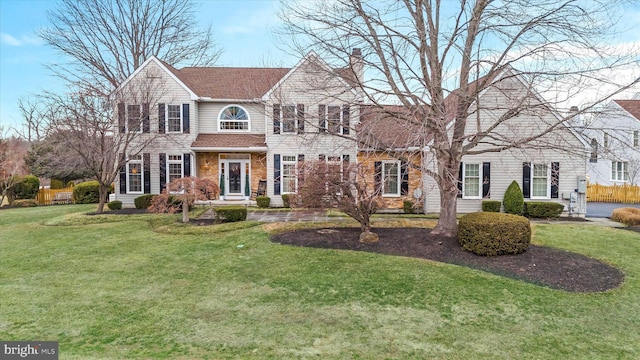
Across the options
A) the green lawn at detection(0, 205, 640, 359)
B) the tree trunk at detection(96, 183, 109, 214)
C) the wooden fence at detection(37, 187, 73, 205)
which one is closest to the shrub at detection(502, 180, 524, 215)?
the green lawn at detection(0, 205, 640, 359)

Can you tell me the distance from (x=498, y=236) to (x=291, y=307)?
492cm

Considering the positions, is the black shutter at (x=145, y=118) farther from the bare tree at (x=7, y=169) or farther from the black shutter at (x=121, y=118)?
the bare tree at (x=7, y=169)

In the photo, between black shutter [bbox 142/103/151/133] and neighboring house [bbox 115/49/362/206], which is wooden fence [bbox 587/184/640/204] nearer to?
neighboring house [bbox 115/49/362/206]

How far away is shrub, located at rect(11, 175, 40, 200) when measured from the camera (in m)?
20.9

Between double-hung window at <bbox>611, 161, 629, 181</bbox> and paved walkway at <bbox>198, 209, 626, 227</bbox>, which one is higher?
double-hung window at <bbox>611, 161, 629, 181</bbox>

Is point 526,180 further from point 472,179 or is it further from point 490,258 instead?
point 490,258

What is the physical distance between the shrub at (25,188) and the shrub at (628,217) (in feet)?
101

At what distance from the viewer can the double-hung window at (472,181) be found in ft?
51.6

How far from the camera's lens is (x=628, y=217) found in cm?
1304

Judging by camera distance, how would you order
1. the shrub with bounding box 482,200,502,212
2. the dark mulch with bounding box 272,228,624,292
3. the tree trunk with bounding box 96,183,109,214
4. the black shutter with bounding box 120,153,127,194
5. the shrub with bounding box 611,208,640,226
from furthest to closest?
1. the black shutter with bounding box 120,153,127,194
2. the shrub with bounding box 482,200,502,212
3. the tree trunk with bounding box 96,183,109,214
4. the shrub with bounding box 611,208,640,226
5. the dark mulch with bounding box 272,228,624,292

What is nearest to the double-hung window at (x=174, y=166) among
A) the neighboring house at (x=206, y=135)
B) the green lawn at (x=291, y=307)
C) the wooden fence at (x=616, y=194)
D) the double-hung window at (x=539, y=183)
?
the neighboring house at (x=206, y=135)

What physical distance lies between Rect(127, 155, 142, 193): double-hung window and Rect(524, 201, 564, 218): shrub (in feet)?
60.0

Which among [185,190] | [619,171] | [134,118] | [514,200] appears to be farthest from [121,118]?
[619,171]

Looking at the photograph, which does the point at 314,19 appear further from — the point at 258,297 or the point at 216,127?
the point at 216,127
